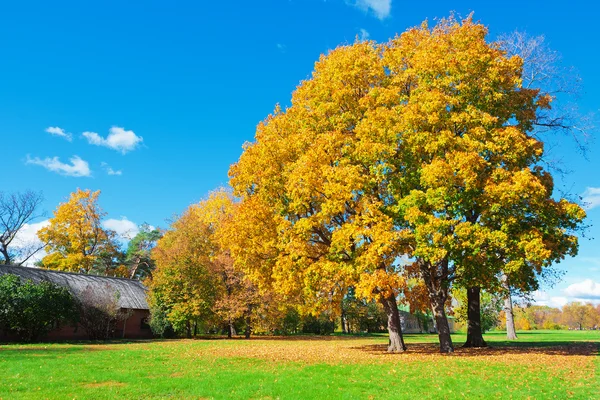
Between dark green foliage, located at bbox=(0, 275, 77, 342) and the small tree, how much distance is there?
1978 mm

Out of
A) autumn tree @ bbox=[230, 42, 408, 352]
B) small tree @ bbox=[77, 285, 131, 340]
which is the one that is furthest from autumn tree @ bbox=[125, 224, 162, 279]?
autumn tree @ bbox=[230, 42, 408, 352]

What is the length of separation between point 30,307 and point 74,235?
23485 mm

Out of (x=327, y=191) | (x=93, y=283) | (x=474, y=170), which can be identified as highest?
Answer: (x=474, y=170)

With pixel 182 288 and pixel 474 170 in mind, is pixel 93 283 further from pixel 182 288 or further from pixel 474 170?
pixel 474 170

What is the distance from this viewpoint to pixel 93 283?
36281 mm

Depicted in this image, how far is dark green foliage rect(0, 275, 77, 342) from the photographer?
25953mm

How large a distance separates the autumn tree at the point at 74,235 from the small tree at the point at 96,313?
1886 centimetres

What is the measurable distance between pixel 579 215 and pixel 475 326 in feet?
31.6

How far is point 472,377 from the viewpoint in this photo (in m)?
12.0

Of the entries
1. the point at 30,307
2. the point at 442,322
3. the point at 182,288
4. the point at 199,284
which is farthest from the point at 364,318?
the point at 30,307

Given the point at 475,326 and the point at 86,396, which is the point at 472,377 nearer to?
the point at 86,396

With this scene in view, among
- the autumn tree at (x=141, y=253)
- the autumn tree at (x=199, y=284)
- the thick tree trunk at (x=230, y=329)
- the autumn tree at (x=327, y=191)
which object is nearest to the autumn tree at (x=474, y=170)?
the autumn tree at (x=327, y=191)

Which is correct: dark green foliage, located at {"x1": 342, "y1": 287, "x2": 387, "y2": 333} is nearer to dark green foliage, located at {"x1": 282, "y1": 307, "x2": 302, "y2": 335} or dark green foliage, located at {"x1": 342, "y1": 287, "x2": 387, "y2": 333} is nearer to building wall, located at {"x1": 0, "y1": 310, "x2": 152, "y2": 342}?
dark green foliage, located at {"x1": 282, "y1": 307, "x2": 302, "y2": 335}

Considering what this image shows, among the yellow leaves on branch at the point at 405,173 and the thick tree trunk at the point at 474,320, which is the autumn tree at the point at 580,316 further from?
the yellow leaves on branch at the point at 405,173
